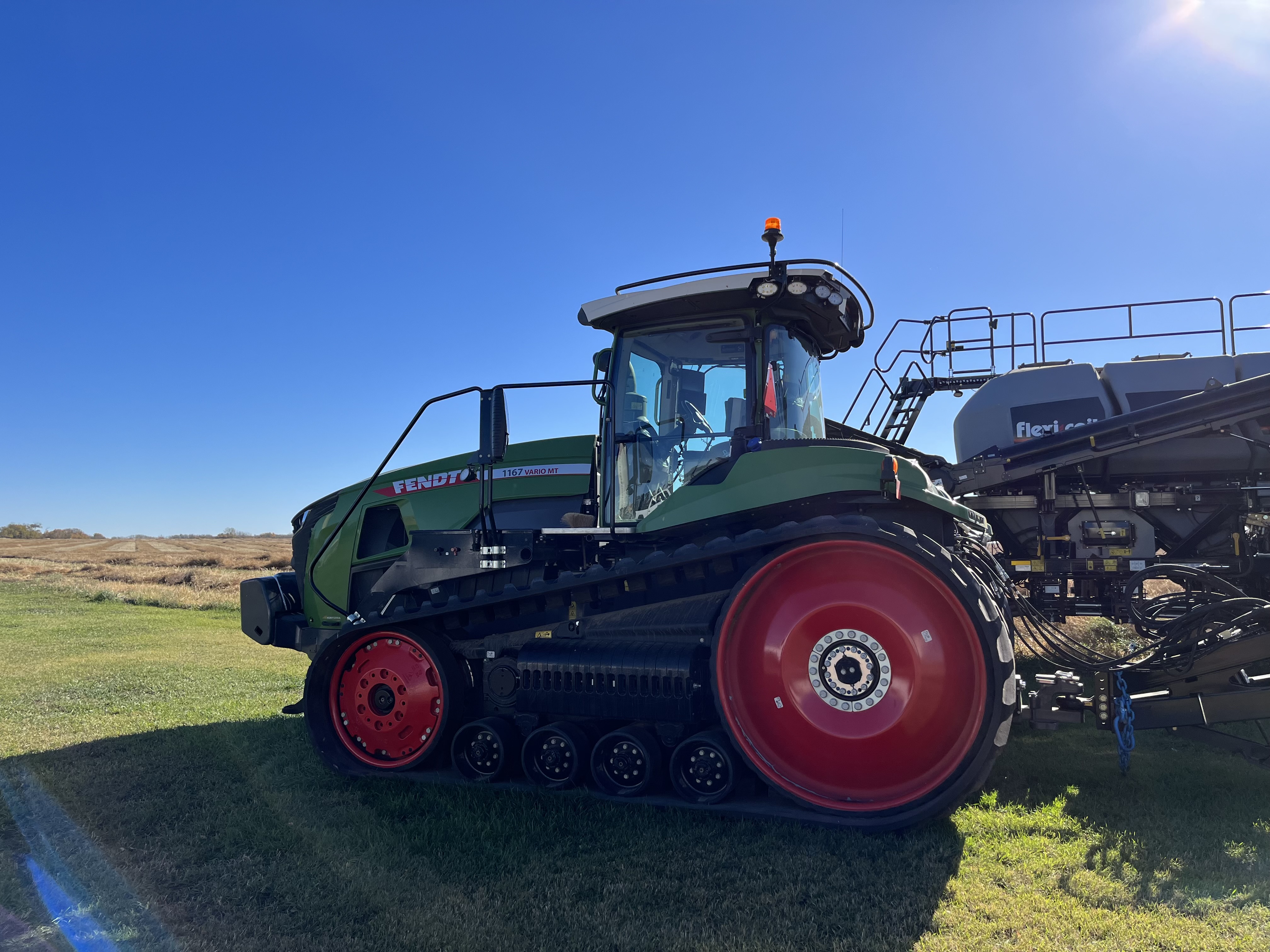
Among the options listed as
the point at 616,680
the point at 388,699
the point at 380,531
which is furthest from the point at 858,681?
the point at 380,531

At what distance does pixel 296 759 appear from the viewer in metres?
5.72

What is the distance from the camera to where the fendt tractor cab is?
4082 millimetres

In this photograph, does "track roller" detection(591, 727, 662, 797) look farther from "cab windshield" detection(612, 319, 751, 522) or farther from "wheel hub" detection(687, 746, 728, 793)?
"cab windshield" detection(612, 319, 751, 522)

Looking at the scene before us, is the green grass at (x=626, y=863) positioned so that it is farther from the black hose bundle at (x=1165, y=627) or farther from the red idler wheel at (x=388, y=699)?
the black hose bundle at (x=1165, y=627)

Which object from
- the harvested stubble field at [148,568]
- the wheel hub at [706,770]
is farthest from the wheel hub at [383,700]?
the harvested stubble field at [148,568]

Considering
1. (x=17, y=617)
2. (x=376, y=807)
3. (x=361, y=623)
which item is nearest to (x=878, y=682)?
(x=376, y=807)

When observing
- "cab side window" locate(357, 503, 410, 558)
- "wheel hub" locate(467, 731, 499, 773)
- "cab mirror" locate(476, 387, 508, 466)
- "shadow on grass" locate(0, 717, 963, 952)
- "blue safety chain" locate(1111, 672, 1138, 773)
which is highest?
"cab mirror" locate(476, 387, 508, 466)

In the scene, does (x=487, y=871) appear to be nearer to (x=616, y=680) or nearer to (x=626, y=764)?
(x=626, y=764)

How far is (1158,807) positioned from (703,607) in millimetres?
2656

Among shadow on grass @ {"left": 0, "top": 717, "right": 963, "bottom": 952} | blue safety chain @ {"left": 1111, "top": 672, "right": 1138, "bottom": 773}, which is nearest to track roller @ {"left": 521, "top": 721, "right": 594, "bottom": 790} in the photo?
shadow on grass @ {"left": 0, "top": 717, "right": 963, "bottom": 952}

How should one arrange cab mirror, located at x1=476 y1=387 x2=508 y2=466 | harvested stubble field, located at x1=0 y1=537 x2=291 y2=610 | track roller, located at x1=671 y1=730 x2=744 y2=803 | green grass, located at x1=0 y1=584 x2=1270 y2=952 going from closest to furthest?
green grass, located at x1=0 y1=584 x2=1270 y2=952, track roller, located at x1=671 y1=730 x2=744 y2=803, cab mirror, located at x1=476 y1=387 x2=508 y2=466, harvested stubble field, located at x1=0 y1=537 x2=291 y2=610

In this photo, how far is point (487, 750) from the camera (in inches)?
194

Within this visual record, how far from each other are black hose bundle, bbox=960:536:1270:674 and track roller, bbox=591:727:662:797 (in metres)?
2.04

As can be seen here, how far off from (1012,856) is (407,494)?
4641 millimetres
